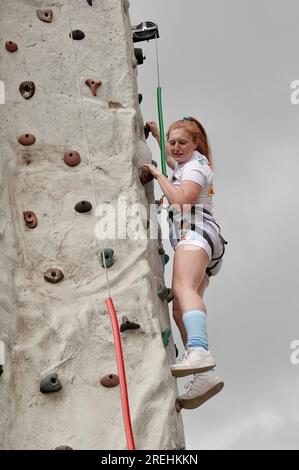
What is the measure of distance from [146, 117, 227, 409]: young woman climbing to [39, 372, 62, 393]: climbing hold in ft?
1.65

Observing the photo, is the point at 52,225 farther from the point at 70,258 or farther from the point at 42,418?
the point at 42,418

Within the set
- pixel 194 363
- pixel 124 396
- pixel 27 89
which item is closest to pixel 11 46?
pixel 27 89

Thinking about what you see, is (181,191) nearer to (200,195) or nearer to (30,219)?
(200,195)

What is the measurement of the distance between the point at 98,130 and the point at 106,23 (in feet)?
2.65

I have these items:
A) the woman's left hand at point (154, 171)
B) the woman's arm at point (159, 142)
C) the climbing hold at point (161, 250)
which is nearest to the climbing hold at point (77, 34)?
the woman's arm at point (159, 142)

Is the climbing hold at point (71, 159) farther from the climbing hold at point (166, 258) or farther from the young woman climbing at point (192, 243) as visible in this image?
the climbing hold at point (166, 258)

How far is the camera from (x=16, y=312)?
480cm

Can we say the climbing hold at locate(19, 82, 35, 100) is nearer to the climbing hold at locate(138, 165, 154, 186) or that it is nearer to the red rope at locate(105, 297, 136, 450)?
the climbing hold at locate(138, 165, 154, 186)

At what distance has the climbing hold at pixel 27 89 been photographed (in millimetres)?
5570

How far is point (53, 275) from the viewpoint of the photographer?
195 inches

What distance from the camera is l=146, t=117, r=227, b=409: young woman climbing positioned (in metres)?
4.64

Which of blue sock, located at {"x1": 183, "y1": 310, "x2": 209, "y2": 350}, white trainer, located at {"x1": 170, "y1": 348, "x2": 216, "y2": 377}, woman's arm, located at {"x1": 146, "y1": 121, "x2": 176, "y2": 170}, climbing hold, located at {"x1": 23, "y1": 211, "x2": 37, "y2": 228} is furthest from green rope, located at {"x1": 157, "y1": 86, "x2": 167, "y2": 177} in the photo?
white trainer, located at {"x1": 170, "y1": 348, "x2": 216, "y2": 377}

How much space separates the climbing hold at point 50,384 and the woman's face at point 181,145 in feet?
4.55
